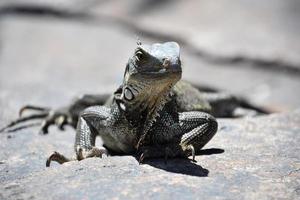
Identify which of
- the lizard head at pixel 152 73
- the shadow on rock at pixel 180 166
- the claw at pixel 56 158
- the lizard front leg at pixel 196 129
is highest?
the lizard head at pixel 152 73

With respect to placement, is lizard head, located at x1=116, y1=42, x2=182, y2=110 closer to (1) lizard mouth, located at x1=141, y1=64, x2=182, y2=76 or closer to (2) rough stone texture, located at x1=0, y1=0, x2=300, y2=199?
(1) lizard mouth, located at x1=141, y1=64, x2=182, y2=76

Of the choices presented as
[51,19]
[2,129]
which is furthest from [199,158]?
[51,19]

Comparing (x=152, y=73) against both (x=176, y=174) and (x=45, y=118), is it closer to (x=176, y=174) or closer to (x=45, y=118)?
(x=176, y=174)

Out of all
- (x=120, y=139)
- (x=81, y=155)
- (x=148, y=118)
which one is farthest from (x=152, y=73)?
(x=81, y=155)

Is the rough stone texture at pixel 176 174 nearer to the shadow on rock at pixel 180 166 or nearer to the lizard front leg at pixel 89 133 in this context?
the shadow on rock at pixel 180 166

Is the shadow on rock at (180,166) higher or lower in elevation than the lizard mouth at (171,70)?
lower

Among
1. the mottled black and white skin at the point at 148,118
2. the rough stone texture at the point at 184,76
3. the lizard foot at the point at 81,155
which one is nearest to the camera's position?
the rough stone texture at the point at 184,76

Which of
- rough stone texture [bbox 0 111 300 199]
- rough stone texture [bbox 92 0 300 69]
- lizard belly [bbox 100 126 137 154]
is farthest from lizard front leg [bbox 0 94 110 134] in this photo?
rough stone texture [bbox 92 0 300 69]

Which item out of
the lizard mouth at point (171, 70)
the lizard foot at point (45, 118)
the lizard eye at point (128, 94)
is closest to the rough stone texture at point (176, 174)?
the lizard eye at point (128, 94)
